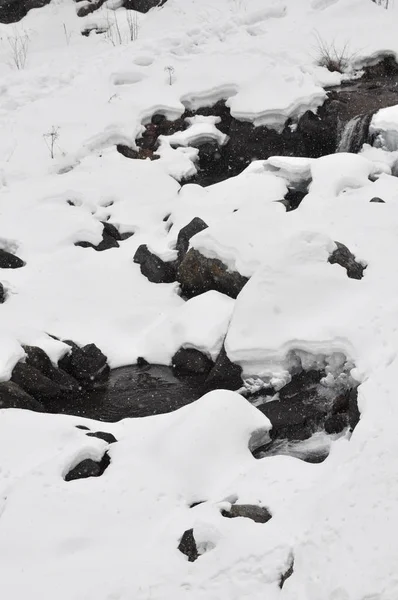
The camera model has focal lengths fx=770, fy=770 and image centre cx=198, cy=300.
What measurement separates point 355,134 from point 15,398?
22.1 ft

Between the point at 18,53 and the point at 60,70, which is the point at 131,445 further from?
the point at 18,53

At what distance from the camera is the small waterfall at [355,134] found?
11336 mm

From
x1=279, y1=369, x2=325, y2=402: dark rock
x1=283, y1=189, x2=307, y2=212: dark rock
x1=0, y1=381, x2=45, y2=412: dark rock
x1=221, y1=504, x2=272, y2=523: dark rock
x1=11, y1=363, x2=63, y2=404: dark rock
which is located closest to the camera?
x1=221, y1=504, x2=272, y2=523: dark rock

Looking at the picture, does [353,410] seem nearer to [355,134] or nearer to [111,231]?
[111,231]

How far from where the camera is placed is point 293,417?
6652 millimetres

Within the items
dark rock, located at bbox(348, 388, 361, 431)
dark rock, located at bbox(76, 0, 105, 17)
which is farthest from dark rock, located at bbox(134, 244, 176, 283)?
dark rock, located at bbox(76, 0, 105, 17)

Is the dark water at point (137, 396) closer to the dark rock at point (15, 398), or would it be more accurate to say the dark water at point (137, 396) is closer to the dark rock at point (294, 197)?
the dark rock at point (15, 398)

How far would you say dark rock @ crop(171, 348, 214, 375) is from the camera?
780 cm

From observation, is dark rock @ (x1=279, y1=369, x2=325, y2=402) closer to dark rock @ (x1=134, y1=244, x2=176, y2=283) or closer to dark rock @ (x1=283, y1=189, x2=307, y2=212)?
dark rock @ (x1=134, y1=244, x2=176, y2=283)

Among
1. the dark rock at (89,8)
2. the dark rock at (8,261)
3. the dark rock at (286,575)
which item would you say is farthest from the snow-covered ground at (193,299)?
the dark rock at (89,8)

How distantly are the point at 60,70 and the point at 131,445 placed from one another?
30.8 ft

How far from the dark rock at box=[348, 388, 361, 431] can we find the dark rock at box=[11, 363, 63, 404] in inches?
115

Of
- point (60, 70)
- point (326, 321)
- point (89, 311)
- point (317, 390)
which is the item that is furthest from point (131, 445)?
point (60, 70)

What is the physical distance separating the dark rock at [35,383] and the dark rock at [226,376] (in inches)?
60.3
